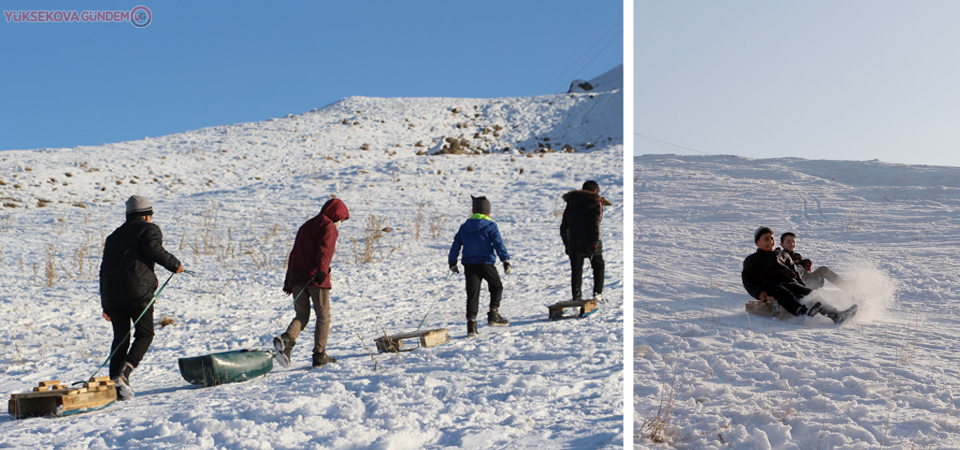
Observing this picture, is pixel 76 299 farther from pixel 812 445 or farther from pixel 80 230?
pixel 812 445

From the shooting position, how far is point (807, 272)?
8.34m

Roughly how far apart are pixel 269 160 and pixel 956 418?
24.7m

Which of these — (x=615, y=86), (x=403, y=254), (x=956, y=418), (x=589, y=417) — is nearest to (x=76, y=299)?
(x=403, y=254)

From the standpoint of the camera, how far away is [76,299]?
9.98 m

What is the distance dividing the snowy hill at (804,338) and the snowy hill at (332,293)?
0.51 meters

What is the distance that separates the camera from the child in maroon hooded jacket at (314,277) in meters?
6.01

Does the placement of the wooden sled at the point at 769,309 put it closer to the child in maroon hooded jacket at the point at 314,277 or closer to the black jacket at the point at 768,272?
the black jacket at the point at 768,272

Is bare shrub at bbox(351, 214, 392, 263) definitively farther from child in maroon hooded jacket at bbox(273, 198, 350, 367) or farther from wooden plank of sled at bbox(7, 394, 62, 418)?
wooden plank of sled at bbox(7, 394, 62, 418)

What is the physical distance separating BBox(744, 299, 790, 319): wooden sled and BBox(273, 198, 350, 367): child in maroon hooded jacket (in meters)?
4.57

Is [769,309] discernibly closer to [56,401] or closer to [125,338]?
[125,338]

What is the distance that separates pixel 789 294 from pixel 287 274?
5181mm

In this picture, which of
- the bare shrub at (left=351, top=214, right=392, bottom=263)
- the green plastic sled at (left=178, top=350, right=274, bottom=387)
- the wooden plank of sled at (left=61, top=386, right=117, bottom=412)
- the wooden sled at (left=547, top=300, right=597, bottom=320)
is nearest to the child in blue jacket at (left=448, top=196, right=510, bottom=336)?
the wooden sled at (left=547, top=300, right=597, bottom=320)

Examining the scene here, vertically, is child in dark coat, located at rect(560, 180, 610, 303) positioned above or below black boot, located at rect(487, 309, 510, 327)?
above

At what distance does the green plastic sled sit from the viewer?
5.63 metres
